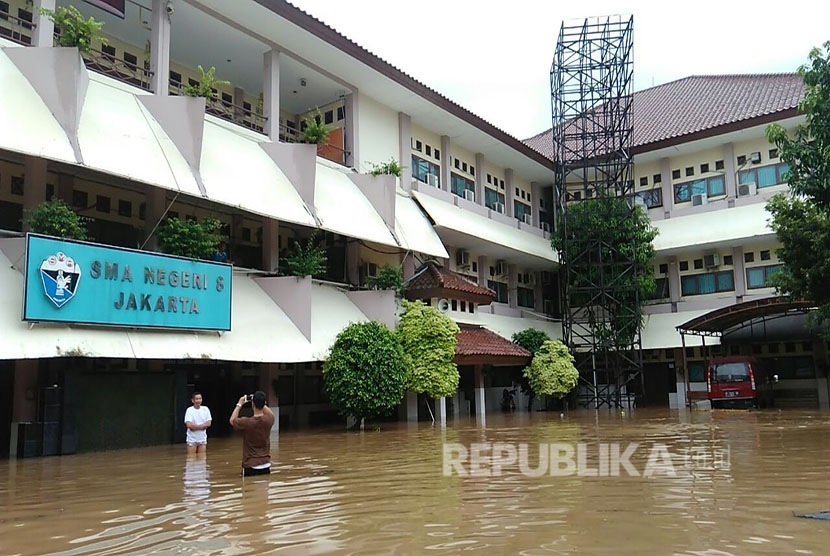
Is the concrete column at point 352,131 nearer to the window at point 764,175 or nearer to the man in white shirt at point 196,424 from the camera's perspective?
the man in white shirt at point 196,424

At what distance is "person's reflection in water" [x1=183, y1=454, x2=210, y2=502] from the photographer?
8.81 m

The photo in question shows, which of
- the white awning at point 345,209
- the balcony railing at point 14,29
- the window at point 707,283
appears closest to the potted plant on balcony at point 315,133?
the white awning at point 345,209

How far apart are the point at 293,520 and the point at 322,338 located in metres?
12.1

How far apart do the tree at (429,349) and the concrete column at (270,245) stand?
404 cm

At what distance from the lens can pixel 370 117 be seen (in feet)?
77.1

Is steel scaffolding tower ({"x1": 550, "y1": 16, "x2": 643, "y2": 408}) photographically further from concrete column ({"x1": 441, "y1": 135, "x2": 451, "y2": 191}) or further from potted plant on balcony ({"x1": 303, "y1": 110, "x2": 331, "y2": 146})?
potted plant on balcony ({"x1": 303, "y1": 110, "x2": 331, "y2": 146})

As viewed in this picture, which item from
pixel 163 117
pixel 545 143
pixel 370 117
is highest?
pixel 545 143

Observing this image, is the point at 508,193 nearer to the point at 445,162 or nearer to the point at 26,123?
the point at 445,162

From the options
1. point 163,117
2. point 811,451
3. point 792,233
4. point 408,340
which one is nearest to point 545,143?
point 408,340

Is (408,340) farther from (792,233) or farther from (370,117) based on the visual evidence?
(792,233)

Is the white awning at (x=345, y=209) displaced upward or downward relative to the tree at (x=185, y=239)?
upward

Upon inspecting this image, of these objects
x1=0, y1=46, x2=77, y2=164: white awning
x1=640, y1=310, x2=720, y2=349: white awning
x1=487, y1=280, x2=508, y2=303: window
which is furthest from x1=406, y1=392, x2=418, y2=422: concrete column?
x1=640, y1=310, x2=720, y2=349: white awning

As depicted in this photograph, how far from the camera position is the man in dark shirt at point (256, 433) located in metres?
9.63

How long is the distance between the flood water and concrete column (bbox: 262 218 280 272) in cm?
634
